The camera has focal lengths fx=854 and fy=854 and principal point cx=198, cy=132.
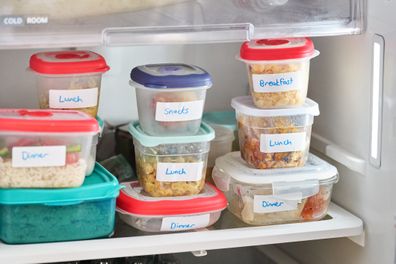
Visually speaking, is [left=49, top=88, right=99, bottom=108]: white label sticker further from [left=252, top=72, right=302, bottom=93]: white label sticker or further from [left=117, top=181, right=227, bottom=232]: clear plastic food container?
[left=252, top=72, right=302, bottom=93]: white label sticker

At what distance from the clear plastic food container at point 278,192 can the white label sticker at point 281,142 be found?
44 mm

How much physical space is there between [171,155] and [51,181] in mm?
233

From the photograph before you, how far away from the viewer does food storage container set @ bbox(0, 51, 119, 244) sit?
1486 millimetres

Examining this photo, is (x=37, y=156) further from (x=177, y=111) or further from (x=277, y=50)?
(x=277, y=50)

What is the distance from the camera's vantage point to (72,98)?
161cm

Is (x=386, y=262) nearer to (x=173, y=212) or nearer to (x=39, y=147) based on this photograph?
(x=173, y=212)

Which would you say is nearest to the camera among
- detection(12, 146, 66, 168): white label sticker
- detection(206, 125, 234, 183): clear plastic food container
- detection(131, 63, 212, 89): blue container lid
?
detection(12, 146, 66, 168): white label sticker

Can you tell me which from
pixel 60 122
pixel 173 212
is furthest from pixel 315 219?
pixel 60 122

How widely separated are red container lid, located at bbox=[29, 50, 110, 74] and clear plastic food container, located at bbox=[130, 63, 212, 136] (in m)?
0.08

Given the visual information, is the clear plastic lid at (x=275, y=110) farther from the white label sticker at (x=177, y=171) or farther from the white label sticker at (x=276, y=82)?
the white label sticker at (x=177, y=171)

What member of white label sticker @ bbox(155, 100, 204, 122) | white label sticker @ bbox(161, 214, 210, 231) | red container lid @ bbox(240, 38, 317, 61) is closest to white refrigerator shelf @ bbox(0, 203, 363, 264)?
white label sticker @ bbox(161, 214, 210, 231)

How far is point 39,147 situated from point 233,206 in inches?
16.7

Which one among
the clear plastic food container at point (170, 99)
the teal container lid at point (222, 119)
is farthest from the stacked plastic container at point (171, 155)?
the teal container lid at point (222, 119)

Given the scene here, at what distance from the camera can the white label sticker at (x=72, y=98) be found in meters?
1.60
